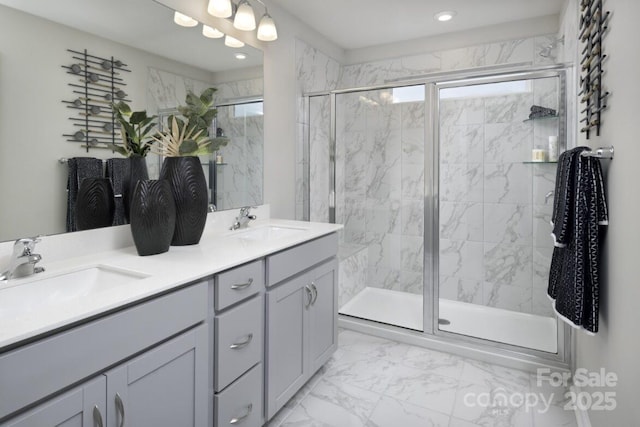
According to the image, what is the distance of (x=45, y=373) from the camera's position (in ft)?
2.75

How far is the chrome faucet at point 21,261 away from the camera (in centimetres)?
119

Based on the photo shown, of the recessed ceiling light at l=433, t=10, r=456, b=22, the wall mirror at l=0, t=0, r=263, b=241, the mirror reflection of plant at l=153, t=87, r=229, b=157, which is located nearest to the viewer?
the wall mirror at l=0, t=0, r=263, b=241

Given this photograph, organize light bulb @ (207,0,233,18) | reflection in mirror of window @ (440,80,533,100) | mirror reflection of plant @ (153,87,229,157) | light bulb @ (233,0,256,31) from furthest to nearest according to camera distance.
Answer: reflection in mirror of window @ (440,80,533,100)
light bulb @ (233,0,256,31)
light bulb @ (207,0,233,18)
mirror reflection of plant @ (153,87,229,157)

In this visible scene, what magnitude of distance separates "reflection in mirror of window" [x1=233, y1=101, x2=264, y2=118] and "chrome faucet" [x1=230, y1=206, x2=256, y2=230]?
0.60 metres

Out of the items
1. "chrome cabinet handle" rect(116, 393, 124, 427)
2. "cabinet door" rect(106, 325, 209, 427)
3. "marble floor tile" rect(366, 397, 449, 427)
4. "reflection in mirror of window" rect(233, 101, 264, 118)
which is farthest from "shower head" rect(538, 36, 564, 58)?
"chrome cabinet handle" rect(116, 393, 124, 427)

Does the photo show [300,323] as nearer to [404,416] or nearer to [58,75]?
[404,416]

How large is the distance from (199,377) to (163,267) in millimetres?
404

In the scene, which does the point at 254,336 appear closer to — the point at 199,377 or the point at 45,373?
the point at 199,377

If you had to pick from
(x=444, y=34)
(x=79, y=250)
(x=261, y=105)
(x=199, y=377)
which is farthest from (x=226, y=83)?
(x=444, y=34)

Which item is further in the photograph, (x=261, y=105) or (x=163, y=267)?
(x=261, y=105)

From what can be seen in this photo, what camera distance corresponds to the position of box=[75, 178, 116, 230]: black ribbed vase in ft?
4.96

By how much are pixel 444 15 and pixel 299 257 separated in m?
2.25

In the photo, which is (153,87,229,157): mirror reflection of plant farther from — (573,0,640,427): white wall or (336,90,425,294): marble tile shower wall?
(573,0,640,427): white wall

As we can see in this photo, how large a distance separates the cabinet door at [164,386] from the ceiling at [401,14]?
7.69ft
